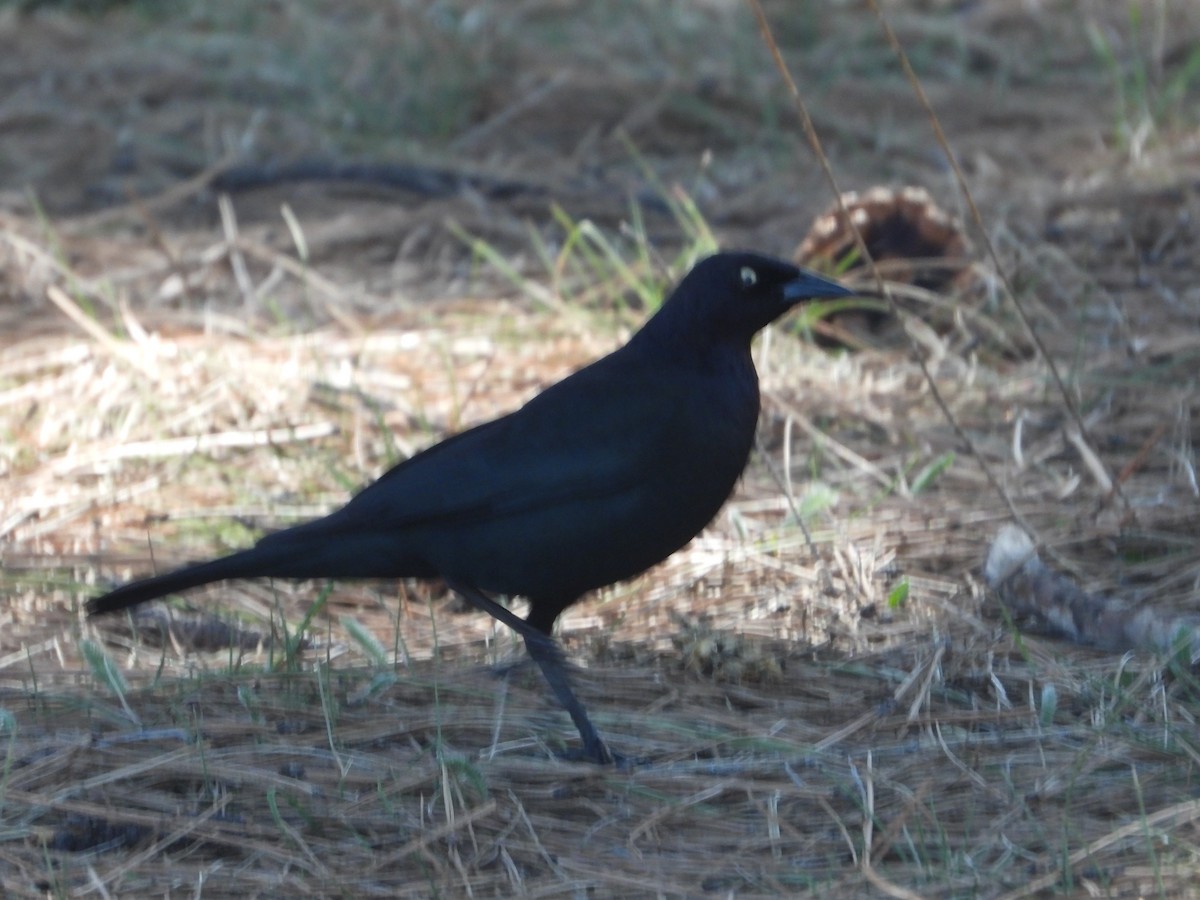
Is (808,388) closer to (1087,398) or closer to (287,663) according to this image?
(1087,398)

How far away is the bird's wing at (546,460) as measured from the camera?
3.04 metres

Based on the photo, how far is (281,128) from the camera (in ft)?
24.0

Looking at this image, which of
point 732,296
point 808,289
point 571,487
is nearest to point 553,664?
point 571,487

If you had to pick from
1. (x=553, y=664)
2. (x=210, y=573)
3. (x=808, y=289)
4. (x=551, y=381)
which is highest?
(x=808, y=289)

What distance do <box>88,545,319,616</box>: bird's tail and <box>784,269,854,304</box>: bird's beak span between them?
1131mm

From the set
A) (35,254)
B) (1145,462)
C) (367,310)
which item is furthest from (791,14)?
(1145,462)

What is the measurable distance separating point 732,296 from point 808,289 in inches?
6.6

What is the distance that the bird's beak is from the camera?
3.28 metres

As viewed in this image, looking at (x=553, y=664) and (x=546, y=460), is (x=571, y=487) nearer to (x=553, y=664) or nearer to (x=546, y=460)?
(x=546, y=460)

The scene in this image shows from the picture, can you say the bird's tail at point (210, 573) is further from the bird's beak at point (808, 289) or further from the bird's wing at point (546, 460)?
the bird's beak at point (808, 289)

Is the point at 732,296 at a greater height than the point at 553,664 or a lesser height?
greater

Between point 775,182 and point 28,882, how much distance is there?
4.99 m

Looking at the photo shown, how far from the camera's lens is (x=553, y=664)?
9.59ft

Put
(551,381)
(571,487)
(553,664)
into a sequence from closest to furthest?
(553,664), (571,487), (551,381)
